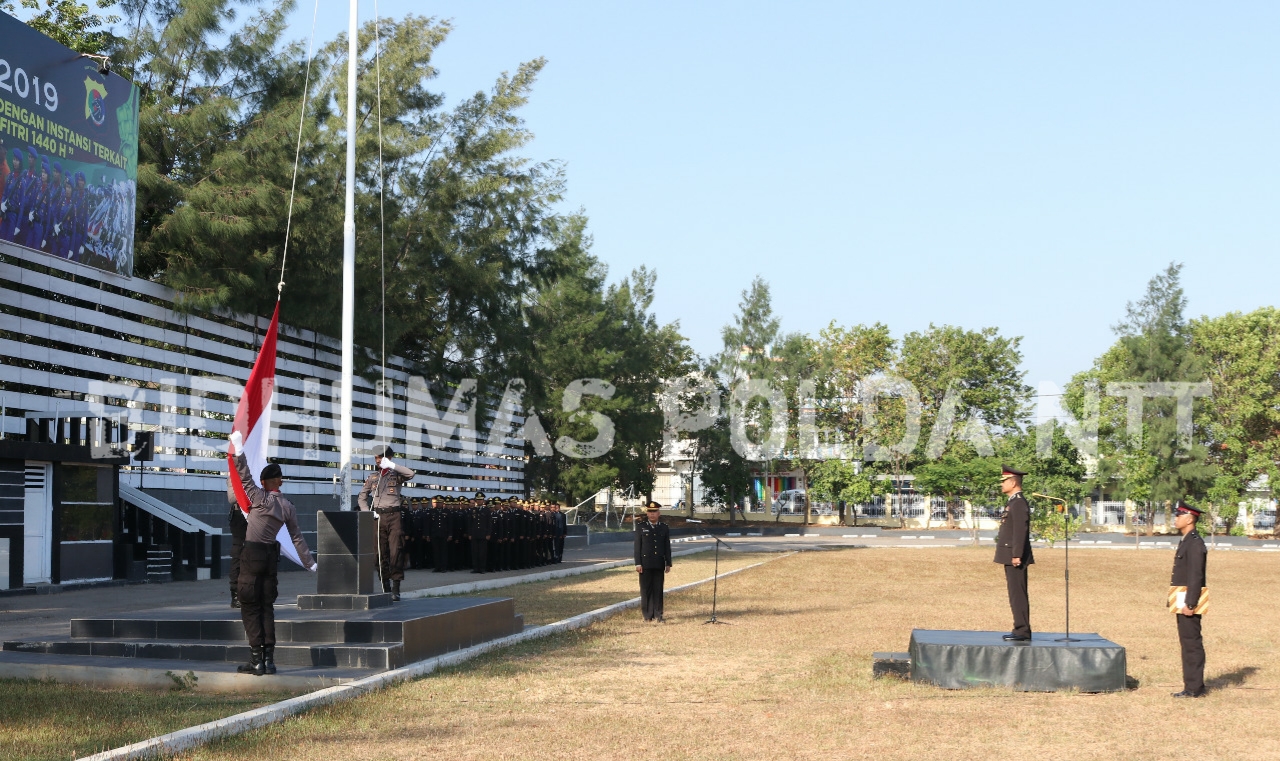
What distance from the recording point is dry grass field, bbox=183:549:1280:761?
839 cm

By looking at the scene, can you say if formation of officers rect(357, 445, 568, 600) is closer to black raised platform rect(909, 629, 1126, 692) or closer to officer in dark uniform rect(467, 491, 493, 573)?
→ officer in dark uniform rect(467, 491, 493, 573)

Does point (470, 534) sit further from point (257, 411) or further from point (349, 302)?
point (257, 411)

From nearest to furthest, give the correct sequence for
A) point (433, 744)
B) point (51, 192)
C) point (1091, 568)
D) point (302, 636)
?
point (433, 744)
point (302, 636)
point (51, 192)
point (1091, 568)

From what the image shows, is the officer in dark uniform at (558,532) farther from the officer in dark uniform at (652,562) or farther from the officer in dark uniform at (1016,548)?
the officer in dark uniform at (1016,548)

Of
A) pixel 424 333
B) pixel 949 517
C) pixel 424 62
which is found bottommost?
pixel 949 517

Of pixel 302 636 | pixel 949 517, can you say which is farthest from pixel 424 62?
pixel 949 517

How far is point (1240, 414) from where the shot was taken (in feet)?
208

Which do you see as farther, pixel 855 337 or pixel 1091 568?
pixel 855 337

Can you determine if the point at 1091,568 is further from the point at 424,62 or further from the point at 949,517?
the point at 949,517

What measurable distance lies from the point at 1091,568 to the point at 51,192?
2587 cm

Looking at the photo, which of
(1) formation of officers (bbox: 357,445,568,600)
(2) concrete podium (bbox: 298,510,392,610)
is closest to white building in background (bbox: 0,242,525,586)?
(1) formation of officers (bbox: 357,445,568,600)

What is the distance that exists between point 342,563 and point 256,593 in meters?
3.39

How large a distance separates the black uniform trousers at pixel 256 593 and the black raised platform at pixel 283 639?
0.87m

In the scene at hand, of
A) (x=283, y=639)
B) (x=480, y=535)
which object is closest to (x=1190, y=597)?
(x=283, y=639)
